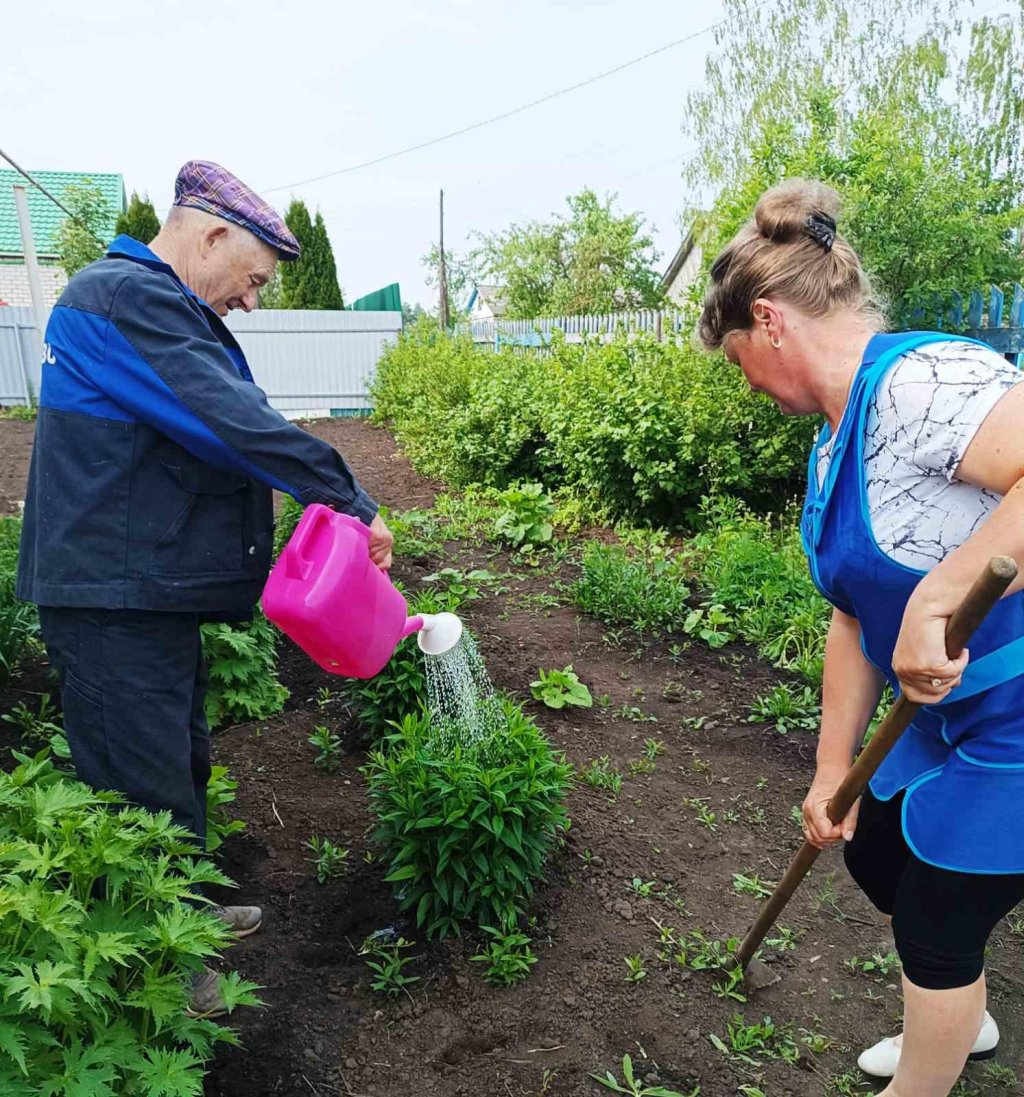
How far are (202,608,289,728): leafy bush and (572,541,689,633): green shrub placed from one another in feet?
5.44

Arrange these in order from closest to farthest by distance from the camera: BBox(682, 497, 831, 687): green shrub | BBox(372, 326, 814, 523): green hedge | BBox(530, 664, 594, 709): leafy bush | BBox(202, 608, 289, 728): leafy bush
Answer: BBox(202, 608, 289, 728): leafy bush
BBox(530, 664, 594, 709): leafy bush
BBox(682, 497, 831, 687): green shrub
BBox(372, 326, 814, 523): green hedge

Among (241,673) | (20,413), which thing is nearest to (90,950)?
(241,673)

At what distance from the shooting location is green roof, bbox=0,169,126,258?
2131cm

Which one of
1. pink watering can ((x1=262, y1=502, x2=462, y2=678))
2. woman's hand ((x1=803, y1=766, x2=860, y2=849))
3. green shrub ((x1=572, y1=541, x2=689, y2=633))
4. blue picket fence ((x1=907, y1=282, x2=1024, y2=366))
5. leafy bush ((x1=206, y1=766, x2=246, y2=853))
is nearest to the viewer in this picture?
woman's hand ((x1=803, y1=766, x2=860, y2=849))

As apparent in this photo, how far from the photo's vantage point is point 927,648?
1.29 meters

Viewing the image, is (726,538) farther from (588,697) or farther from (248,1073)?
(248,1073)

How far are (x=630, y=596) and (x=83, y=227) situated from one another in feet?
54.3

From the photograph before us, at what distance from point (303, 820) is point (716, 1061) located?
1441 millimetres

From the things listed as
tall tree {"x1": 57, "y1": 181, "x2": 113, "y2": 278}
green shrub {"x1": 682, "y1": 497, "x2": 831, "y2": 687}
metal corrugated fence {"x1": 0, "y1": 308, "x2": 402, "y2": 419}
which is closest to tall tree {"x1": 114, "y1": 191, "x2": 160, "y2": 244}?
tall tree {"x1": 57, "y1": 181, "x2": 113, "y2": 278}

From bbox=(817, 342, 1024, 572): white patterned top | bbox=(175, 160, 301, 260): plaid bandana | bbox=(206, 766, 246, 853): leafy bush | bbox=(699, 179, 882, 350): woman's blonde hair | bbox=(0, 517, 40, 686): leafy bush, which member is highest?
bbox=(175, 160, 301, 260): plaid bandana

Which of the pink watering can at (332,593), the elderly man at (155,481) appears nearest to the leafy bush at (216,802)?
the elderly man at (155,481)

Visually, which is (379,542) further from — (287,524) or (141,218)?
(141,218)

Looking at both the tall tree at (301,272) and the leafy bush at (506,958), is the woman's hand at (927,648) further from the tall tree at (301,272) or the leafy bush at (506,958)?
the tall tree at (301,272)

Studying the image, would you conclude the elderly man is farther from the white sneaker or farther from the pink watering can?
the white sneaker
